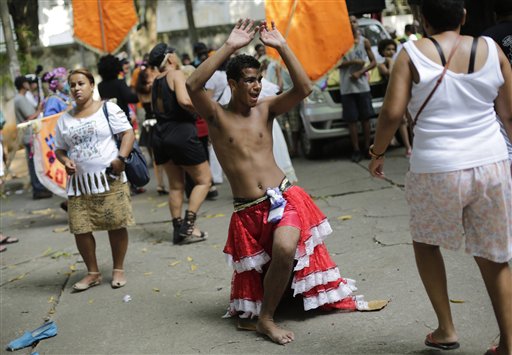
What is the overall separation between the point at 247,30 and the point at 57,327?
103 inches

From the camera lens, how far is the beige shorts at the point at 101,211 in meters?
5.90

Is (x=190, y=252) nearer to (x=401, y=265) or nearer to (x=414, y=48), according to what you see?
(x=401, y=265)

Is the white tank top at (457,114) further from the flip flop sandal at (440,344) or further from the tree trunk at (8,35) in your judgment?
the tree trunk at (8,35)

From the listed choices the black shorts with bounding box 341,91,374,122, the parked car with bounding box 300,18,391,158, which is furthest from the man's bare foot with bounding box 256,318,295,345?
the parked car with bounding box 300,18,391,158

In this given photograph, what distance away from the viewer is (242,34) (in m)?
4.18

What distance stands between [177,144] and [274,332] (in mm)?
3293

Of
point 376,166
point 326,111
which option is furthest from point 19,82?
point 376,166

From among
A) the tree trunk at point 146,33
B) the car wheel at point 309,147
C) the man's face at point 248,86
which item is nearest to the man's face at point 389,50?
the car wheel at point 309,147

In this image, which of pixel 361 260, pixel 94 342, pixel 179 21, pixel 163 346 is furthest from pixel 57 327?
pixel 179 21

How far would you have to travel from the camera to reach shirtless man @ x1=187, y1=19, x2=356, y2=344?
14.3ft

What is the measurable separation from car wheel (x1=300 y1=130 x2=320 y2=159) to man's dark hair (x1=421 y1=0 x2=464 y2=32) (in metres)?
7.98

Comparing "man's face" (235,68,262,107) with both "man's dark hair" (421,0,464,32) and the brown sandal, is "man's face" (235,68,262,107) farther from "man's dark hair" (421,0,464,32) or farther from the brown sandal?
the brown sandal

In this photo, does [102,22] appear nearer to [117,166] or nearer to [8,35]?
[117,166]

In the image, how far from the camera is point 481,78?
337cm
